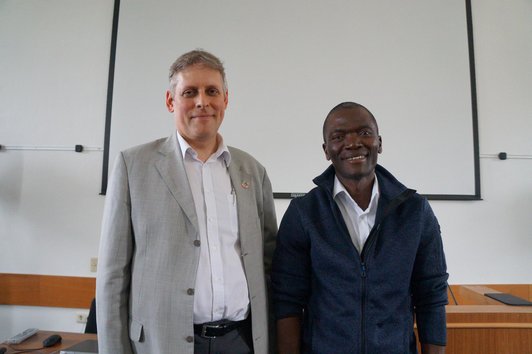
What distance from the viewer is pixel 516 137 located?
2543 mm

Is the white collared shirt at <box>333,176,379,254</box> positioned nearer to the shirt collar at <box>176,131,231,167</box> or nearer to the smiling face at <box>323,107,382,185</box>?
the smiling face at <box>323,107,382,185</box>

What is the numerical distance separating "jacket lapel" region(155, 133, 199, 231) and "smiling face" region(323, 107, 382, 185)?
0.54 m

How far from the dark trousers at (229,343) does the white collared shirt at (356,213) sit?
0.50 metres

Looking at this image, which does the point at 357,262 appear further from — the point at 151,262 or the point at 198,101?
the point at 198,101

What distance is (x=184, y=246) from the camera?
3.34 ft

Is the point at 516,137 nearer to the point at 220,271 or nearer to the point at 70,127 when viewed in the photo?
the point at 220,271

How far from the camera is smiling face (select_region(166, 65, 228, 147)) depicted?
1.11m

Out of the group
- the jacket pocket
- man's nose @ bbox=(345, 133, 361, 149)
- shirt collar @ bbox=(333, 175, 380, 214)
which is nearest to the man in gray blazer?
the jacket pocket

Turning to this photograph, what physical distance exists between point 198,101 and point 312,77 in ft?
5.40

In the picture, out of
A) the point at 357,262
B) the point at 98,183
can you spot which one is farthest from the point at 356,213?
the point at 98,183

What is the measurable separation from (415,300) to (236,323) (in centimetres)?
66

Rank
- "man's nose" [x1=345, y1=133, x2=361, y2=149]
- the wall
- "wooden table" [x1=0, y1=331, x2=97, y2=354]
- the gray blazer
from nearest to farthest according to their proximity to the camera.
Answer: the gray blazer, "man's nose" [x1=345, y1=133, x2=361, y2=149], "wooden table" [x1=0, y1=331, x2=97, y2=354], the wall

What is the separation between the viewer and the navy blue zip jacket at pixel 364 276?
1.00m

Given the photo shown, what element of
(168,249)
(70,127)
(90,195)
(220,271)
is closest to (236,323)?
(220,271)
